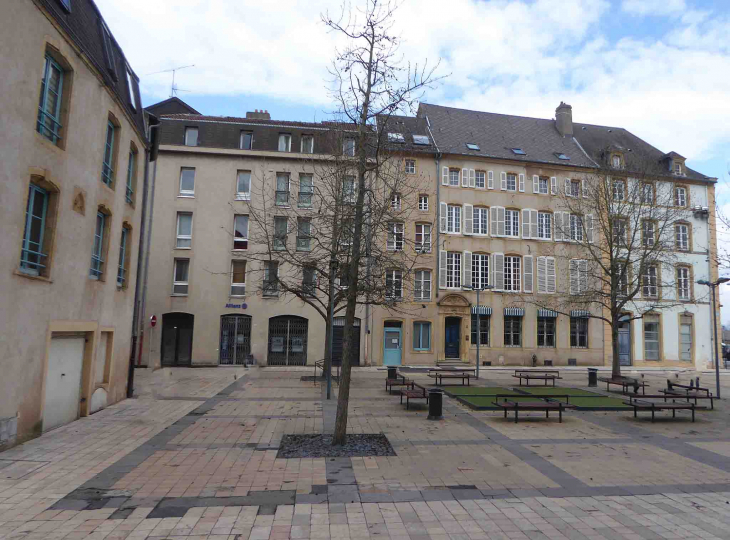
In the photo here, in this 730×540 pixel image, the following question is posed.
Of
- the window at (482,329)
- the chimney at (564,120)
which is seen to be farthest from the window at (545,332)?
the chimney at (564,120)

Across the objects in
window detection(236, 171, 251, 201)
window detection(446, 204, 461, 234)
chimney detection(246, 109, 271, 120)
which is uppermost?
chimney detection(246, 109, 271, 120)

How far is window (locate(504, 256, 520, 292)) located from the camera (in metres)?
32.8

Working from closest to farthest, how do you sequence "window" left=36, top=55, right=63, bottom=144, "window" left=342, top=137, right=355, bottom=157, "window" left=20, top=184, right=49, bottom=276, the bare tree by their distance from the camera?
"window" left=20, top=184, right=49, bottom=276, "window" left=36, top=55, right=63, bottom=144, "window" left=342, top=137, right=355, bottom=157, the bare tree

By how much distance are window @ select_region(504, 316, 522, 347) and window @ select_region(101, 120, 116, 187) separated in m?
25.6

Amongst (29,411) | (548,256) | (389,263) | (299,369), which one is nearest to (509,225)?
(548,256)

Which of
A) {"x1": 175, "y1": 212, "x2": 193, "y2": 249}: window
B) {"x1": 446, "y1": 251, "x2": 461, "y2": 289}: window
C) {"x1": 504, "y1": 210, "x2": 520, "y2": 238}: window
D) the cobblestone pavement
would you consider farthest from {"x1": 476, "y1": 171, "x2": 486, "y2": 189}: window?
the cobblestone pavement

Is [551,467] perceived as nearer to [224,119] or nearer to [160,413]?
[160,413]

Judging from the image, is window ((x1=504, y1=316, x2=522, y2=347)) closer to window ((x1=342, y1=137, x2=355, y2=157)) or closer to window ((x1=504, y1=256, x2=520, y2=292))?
window ((x1=504, y1=256, x2=520, y2=292))

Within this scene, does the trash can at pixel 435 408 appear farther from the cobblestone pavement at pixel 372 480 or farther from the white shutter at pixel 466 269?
the white shutter at pixel 466 269

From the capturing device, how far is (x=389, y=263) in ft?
35.3

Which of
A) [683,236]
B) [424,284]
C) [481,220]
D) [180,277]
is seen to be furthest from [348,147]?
[683,236]

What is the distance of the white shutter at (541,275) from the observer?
32.9 m

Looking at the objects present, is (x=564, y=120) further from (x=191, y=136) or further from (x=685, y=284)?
(x=191, y=136)

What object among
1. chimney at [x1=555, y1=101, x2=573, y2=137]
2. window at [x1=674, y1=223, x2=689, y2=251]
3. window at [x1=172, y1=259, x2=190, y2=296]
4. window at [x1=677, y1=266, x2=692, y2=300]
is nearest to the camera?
window at [x1=172, y1=259, x2=190, y2=296]
